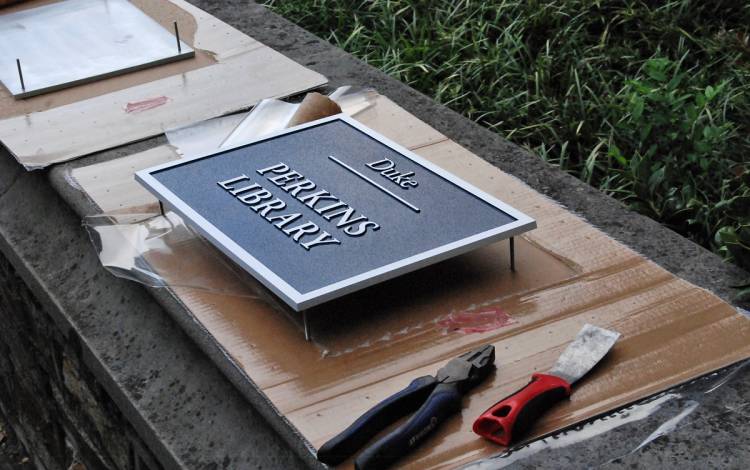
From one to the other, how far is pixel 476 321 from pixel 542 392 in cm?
33

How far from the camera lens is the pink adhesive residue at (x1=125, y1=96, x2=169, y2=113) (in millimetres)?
3285

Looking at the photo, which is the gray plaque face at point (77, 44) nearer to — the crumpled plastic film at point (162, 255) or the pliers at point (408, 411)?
the crumpled plastic film at point (162, 255)

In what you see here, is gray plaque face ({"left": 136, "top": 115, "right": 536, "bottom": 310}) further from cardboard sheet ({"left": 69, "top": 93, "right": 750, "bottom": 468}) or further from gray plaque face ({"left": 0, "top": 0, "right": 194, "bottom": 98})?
gray plaque face ({"left": 0, "top": 0, "right": 194, "bottom": 98})

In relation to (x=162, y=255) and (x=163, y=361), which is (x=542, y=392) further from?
(x=162, y=255)

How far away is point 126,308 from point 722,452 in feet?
4.41

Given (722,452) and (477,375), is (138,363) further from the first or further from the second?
(722,452)

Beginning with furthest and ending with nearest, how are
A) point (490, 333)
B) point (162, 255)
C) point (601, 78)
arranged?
point (601, 78)
point (162, 255)
point (490, 333)

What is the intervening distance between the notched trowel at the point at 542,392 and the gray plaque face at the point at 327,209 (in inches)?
12.4

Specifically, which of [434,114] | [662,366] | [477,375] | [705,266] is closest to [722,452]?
[662,366]

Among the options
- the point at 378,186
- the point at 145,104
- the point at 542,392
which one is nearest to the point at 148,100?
the point at 145,104

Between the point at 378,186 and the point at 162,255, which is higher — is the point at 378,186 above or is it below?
above

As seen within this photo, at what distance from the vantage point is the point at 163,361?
7.89 ft

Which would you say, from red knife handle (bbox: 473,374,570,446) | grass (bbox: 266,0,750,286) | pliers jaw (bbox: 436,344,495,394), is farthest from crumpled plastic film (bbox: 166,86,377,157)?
red knife handle (bbox: 473,374,570,446)

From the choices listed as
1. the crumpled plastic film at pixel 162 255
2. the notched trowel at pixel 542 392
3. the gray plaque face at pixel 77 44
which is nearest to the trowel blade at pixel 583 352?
the notched trowel at pixel 542 392
